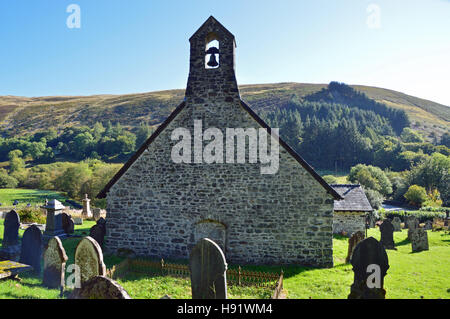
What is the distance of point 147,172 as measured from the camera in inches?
488

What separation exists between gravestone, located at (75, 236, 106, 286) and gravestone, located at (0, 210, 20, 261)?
18.7ft

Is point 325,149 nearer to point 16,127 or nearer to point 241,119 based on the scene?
point 241,119

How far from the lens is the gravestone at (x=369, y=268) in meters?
6.96

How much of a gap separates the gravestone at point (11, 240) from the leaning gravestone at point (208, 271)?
9.07 m

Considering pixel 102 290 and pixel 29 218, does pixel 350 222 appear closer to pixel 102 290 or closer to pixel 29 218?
pixel 102 290

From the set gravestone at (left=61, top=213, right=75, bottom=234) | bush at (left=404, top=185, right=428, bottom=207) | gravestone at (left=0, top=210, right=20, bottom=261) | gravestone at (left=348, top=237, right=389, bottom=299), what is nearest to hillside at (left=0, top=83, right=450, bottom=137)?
bush at (left=404, top=185, right=428, bottom=207)

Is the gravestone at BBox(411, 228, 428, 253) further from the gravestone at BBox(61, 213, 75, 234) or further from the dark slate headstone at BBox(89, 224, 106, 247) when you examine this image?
the gravestone at BBox(61, 213, 75, 234)

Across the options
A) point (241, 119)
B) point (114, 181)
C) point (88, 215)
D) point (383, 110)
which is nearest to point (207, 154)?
point (241, 119)

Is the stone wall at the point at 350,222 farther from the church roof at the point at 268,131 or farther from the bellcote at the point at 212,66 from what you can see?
the bellcote at the point at 212,66

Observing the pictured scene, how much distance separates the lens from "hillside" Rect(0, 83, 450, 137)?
120312mm

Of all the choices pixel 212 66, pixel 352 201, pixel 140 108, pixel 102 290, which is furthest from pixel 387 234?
pixel 140 108
